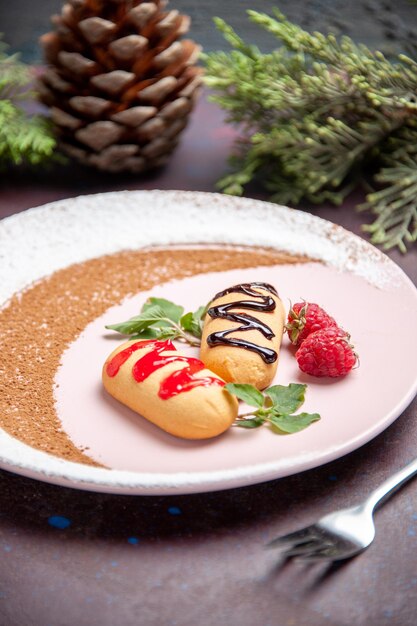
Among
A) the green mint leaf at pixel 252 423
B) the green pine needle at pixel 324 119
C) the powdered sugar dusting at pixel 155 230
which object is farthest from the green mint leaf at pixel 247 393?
the green pine needle at pixel 324 119

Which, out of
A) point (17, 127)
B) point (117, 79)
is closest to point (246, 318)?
point (117, 79)

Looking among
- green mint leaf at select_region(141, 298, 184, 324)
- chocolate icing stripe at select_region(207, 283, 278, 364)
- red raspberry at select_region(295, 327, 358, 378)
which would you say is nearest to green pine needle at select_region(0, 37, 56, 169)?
green mint leaf at select_region(141, 298, 184, 324)

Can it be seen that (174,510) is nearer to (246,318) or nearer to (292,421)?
(292,421)

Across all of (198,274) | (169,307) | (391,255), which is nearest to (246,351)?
(169,307)

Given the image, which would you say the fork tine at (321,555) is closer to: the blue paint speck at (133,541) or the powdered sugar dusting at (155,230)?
the blue paint speck at (133,541)

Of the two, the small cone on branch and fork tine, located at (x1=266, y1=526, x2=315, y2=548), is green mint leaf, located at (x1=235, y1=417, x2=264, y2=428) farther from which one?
the small cone on branch

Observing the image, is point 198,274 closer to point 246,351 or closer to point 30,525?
point 246,351
